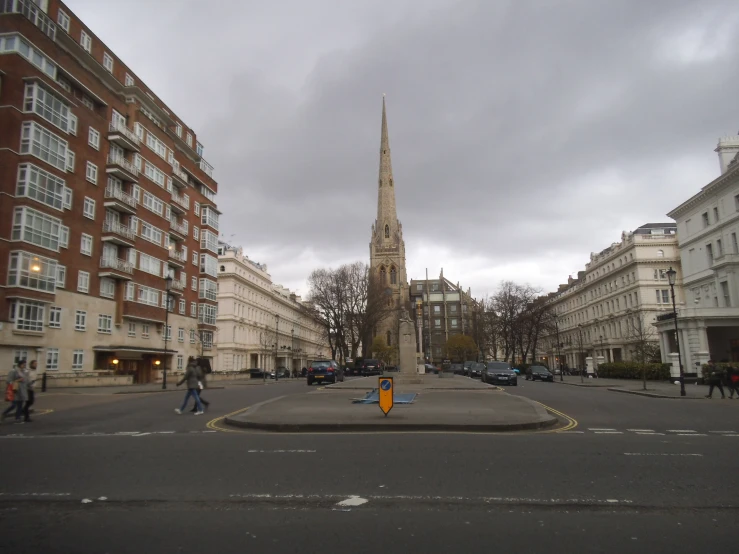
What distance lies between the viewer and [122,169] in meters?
44.1

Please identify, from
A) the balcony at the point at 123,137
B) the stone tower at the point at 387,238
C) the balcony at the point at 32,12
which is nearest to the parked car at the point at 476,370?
the balcony at the point at 123,137

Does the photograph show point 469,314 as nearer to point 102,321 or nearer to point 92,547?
point 102,321

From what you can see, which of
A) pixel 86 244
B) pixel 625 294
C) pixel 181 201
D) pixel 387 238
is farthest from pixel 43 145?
pixel 387 238

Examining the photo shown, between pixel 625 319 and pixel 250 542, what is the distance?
266ft

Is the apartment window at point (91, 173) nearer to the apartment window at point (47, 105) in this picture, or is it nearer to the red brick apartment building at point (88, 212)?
the red brick apartment building at point (88, 212)

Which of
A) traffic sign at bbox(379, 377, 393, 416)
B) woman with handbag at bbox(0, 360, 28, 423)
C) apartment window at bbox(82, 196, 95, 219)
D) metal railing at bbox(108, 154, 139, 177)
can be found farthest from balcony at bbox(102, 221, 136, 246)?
traffic sign at bbox(379, 377, 393, 416)

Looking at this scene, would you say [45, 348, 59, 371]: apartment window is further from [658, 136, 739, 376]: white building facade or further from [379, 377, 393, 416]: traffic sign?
[658, 136, 739, 376]: white building facade

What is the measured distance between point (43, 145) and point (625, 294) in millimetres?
72984

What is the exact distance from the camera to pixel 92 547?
4.66 meters

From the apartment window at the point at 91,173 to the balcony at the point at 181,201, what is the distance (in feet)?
40.2

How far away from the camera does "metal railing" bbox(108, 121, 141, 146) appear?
143ft

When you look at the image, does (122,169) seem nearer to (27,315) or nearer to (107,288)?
(107,288)

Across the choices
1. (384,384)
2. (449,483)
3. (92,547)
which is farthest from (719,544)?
(384,384)

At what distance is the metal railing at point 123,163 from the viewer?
4384 centimetres
